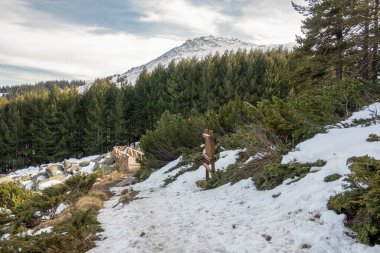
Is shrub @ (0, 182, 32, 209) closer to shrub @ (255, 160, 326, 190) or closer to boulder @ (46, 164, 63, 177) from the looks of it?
shrub @ (255, 160, 326, 190)

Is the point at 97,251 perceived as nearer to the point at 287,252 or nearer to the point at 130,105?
the point at 287,252

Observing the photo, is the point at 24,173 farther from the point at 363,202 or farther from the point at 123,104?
the point at 363,202

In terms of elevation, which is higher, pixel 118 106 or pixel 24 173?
pixel 118 106

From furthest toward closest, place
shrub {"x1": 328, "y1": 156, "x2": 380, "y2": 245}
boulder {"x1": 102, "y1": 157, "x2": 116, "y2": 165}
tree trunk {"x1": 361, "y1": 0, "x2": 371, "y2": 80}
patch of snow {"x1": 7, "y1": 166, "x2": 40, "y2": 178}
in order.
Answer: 1. patch of snow {"x1": 7, "y1": 166, "x2": 40, "y2": 178}
2. boulder {"x1": 102, "y1": 157, "x2": 116, "y2": 165}
3. tree trunk {"x1": 361, "y1": 0, "x2": 371, "y2": 80}
4. shrub {"x1": 328, "y1": 156, "x2": 380, "y2": 245}

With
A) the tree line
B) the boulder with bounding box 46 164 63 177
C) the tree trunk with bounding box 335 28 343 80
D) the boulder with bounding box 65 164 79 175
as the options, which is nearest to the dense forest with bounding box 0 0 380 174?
the tree line

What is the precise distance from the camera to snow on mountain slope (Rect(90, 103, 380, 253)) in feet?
18.1

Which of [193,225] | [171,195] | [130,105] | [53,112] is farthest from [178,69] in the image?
[193,225]

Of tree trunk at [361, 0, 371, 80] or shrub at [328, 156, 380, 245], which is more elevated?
tree trunk at [361, 0, 371, 80]

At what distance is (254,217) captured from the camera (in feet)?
22.9

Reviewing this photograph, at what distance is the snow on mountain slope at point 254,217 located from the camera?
5.52 m

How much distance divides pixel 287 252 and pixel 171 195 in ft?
21.6

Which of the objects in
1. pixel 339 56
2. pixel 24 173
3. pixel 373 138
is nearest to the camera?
pixel 373 138

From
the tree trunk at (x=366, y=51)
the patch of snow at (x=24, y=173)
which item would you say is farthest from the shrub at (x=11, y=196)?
the patch of snow at (x=24, y=173)

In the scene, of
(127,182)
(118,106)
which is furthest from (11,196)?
(118,106)
